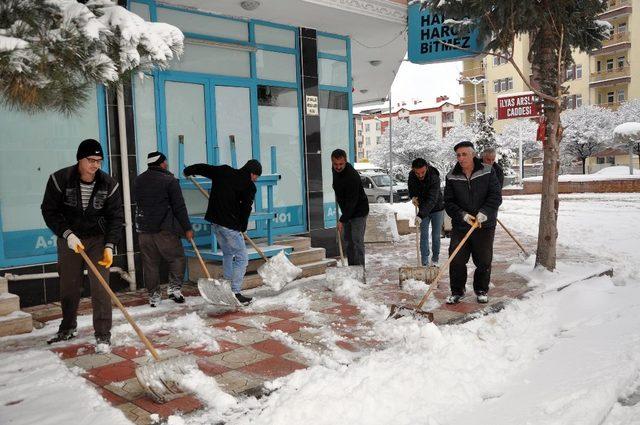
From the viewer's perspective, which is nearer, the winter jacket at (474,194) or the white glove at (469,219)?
the white glove at (469,219)

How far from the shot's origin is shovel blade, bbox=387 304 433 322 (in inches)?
193

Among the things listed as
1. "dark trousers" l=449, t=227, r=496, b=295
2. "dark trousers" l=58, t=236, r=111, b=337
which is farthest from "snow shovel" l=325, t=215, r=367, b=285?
"dark trousers" l=58, t=236, r=111, b=337

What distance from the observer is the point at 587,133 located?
38406 mm

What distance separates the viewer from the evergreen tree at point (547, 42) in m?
6.97

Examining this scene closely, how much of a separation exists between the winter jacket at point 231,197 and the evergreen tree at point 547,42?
362 cm

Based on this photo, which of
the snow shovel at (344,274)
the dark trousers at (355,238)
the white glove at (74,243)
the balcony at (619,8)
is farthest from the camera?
the balcony at (619,8)

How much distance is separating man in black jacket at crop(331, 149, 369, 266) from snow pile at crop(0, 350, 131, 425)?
12.9 feet

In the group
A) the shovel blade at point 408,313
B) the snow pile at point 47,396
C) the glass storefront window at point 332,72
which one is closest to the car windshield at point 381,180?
the glass storefront window at point 332,72

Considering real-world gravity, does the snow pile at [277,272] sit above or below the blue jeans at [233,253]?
below

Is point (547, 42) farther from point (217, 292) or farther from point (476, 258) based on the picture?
point (217, 292)

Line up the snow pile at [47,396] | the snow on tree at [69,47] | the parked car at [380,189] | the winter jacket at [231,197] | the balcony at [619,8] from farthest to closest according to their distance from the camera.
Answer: the balcony at [619,8], the parked car at [380,189], the winter jacket at [231,197], the snow pile at [47,396], the snow on tree at [69,47]

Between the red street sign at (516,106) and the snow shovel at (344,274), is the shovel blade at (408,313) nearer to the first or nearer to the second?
the snow shovel at (344,274)

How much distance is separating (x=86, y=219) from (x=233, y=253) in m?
1.97

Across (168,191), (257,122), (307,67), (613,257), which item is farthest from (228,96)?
(613,257)
